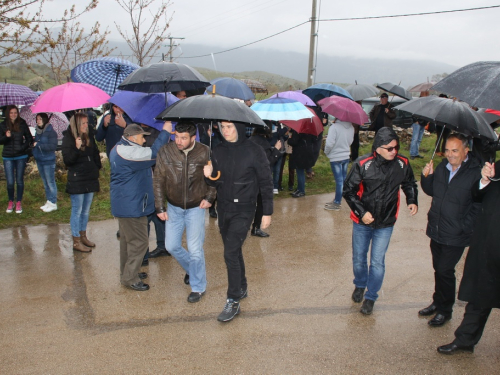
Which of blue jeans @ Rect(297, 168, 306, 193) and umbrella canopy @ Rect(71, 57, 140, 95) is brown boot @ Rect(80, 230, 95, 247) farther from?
blue jeans @ Rect(297, 168, 306, 193)

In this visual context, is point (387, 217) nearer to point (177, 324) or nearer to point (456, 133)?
point (456, 133)

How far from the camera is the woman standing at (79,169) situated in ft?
17.7

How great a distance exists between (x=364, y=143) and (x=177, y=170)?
32.4 ft

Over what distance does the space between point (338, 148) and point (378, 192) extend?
3702 mm

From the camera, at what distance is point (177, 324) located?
13.0 ft

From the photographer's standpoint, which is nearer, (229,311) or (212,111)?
(212,111)

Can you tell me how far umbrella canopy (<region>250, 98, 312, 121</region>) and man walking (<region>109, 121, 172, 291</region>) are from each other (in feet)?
7.13

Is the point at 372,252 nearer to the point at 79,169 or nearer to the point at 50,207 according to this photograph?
the point at 79,169

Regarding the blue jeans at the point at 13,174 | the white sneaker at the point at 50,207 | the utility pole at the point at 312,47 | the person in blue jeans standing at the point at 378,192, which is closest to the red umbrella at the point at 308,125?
the person in blue jeans standing at the point at 378,192

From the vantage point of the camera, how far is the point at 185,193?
419cm

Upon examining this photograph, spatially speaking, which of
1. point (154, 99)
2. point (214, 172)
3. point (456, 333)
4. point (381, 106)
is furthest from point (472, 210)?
point (381, 106)

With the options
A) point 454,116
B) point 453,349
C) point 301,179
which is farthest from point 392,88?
point 453,349

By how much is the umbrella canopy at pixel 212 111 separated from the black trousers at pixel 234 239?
88 cm

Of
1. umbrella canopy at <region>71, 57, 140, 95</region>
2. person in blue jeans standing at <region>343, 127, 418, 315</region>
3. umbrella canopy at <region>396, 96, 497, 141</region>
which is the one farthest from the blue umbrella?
person in blue jeans standing at <region>343, 127, 418, 315</region>
